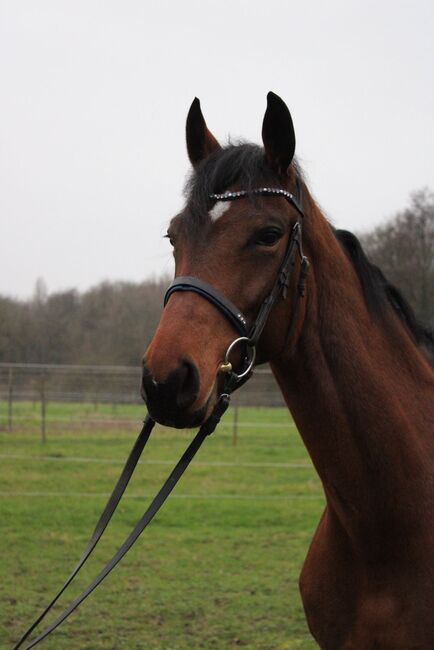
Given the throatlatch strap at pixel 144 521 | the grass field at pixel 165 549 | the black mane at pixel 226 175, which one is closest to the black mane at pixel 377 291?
the black mane at pixel 226 175

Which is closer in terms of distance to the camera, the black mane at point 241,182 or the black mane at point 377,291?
the black mane at point 241,182

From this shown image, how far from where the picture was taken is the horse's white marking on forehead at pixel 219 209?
2223 millimetres

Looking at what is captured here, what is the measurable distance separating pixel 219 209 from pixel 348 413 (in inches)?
32.5

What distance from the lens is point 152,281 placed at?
28.9 metres

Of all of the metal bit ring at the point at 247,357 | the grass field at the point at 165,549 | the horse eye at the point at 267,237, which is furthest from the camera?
A: the grass field at the point at 165,549

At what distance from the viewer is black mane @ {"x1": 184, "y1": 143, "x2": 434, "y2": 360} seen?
2.26 metres

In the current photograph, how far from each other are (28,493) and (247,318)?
9.23 meters

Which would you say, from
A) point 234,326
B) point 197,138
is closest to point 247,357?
point 234,326

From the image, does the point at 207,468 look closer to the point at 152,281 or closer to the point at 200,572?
the point at 200,572

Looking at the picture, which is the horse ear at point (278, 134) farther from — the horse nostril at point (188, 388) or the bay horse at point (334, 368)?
the horse nostril at point (188, 388)

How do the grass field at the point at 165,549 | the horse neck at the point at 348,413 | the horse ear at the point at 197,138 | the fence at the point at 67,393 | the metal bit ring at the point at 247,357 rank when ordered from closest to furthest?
the metal bit ring at the point at 247,357
the horse neck at the point at 348,413
the horse ear at the point at 197,138
the grass field at the point at 165,549
the fence at the point at 67,393

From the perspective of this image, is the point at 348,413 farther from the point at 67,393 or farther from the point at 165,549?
the point at 67,393

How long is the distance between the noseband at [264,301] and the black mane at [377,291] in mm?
376

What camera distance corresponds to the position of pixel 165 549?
301 inches
